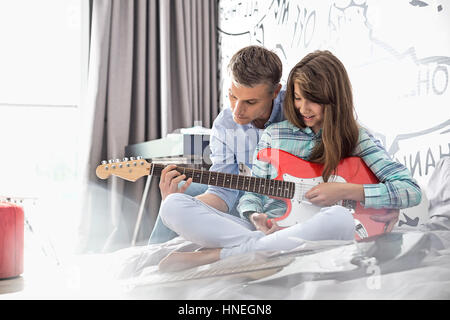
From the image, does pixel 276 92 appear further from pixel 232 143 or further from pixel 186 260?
pixel 186 260

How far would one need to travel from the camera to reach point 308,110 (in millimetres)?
1143

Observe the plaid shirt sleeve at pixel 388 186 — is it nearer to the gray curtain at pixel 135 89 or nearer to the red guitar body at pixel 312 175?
the red guitar body at pixel 312 175

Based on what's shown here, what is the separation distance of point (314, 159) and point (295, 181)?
79mm

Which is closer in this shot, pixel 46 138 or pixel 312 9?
pixel 312 9

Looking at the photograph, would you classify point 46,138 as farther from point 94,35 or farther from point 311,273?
point 311,273

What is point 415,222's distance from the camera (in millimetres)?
1268

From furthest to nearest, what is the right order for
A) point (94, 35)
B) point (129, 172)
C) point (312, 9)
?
point (94, 35) < point (312, 9) < point (129, 172)

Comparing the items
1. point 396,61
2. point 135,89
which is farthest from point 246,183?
point 135,89

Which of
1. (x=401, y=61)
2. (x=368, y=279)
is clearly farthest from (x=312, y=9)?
(x=368, y=279)

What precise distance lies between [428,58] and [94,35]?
5.55 feet

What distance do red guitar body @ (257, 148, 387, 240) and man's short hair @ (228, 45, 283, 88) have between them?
192 mm

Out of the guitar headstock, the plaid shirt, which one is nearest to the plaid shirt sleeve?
the plaid shirt
